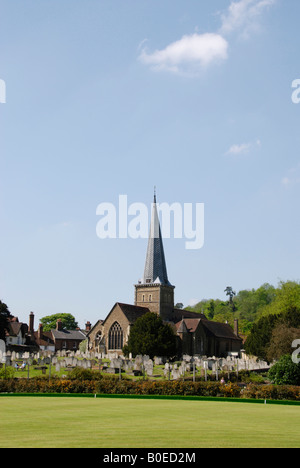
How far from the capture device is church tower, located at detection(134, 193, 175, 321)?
83.1 metres

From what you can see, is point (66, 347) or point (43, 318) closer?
point (66, 347)

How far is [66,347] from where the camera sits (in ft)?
320

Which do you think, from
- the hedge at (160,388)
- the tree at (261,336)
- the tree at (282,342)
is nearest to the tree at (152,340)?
the tree at (261,336)

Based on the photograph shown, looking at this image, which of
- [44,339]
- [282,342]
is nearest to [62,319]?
[44,339]

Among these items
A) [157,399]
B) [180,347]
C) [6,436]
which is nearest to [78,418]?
[6,436]

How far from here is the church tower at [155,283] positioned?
83062 millimetres

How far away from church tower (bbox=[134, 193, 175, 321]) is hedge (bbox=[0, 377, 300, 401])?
53.3 metres

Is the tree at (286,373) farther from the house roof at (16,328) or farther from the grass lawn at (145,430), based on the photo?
the house roof at (16,328)

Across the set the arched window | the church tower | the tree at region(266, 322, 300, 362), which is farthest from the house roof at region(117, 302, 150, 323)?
the tree at region(266, 322, 300, 362)

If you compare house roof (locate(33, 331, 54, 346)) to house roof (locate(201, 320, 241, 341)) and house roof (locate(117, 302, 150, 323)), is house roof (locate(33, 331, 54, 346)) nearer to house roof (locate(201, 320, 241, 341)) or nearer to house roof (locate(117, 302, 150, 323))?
house roof (locate(117, 302, 150, 323))
